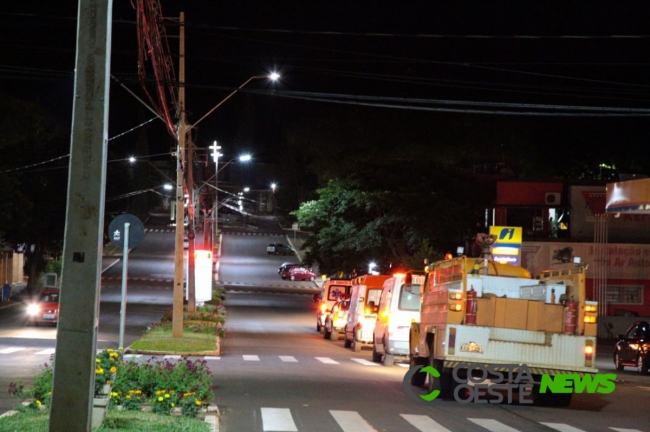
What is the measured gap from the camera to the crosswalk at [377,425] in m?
11.7

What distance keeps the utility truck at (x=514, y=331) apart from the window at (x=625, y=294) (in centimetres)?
3083

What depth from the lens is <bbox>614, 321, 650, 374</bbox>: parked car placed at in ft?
81.9

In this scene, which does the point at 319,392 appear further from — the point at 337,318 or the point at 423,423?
the point at 337,318

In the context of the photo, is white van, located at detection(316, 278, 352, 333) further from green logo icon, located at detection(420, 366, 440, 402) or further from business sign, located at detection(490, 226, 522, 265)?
green logo icon, located at detection(420, 366, 440, 402)

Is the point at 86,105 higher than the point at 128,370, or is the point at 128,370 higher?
the point at 86,105

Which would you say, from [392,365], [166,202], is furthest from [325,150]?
[166,202]

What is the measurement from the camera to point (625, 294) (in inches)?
1770

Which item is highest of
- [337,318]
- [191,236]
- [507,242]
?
[507,242]

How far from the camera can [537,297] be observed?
16.0m

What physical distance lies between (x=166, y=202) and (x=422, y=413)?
12389 cm

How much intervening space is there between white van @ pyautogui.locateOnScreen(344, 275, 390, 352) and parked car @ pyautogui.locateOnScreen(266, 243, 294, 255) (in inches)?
2623

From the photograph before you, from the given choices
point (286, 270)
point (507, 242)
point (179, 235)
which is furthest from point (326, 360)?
point (286, 270)

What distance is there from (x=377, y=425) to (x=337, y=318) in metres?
23.4

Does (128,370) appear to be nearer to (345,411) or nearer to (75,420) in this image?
(345,411)
